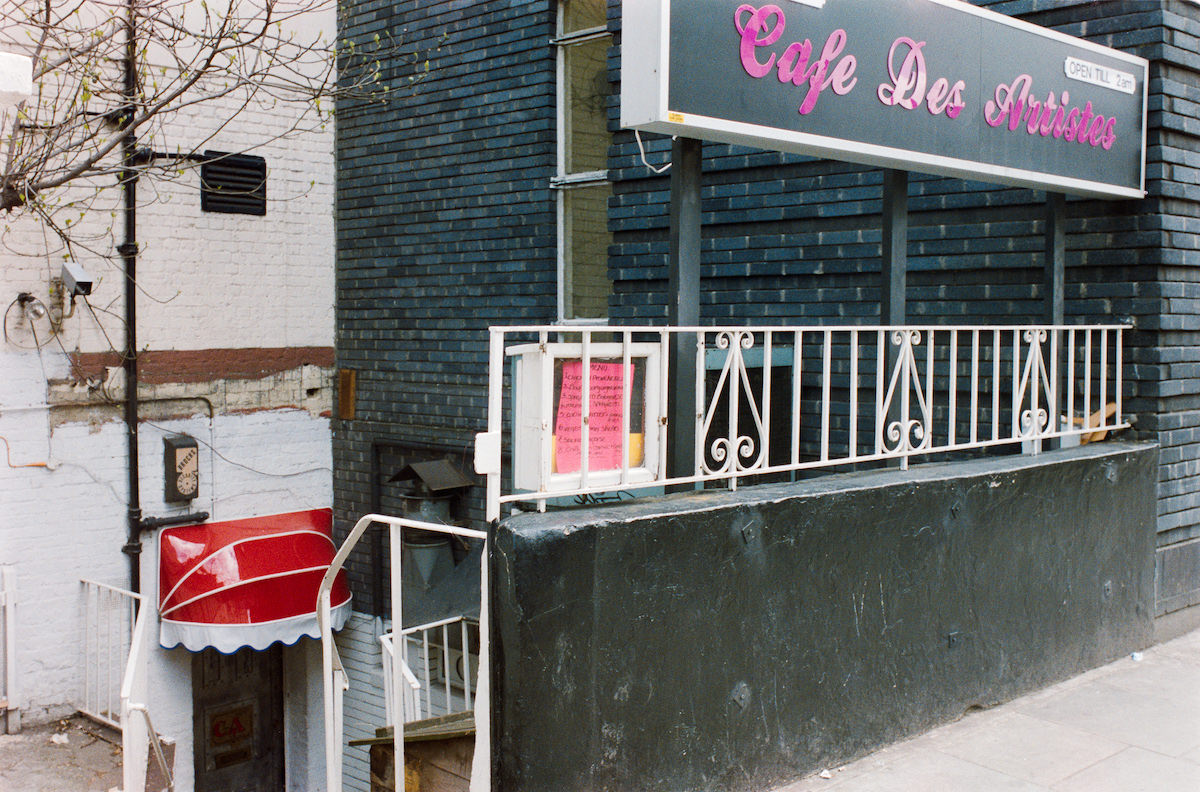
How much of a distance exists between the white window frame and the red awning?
3352mm

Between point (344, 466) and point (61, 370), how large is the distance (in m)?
2.68

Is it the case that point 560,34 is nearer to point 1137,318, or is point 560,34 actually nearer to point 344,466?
point 344,466

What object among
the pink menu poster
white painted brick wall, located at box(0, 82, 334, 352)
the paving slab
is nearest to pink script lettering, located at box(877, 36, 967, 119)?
the pink menu poster

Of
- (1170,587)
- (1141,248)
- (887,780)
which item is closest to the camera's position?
(887,780)

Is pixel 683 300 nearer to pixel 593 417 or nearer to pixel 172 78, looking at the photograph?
pixel 593 417

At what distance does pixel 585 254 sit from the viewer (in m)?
9.11

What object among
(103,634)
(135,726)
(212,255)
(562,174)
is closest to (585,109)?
(562,174)

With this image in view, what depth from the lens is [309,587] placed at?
1000 centimetres

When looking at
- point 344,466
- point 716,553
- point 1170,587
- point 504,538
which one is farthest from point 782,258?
point 344,466

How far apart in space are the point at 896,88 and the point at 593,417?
6.45ft

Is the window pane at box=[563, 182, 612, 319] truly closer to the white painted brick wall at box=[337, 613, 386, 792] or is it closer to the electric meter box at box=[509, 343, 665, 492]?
the white painted brick wall at box=[337, 613, 386, 792]

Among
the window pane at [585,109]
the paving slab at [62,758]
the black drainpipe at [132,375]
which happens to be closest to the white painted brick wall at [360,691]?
the black drainpipe at [132,375]

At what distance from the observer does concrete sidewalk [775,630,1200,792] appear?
13.4 ft

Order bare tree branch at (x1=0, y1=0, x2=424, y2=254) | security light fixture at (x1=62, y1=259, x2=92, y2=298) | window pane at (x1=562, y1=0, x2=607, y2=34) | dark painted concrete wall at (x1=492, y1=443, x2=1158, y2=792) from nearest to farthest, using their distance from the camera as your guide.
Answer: dark painted concrete wall at (x1=492, y1=443, x2=1158, y2=792), bare tree branch at (x1=0, y1=0, x2=424, y2=254), security light fixture at (x1=62, y1=259, x2=92, y2=298), window pane at (x1=562, y1=0, x2=607, y2=34)
